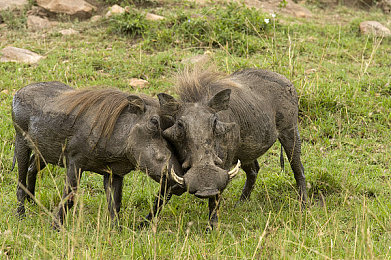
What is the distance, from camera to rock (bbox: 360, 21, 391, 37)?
9148 millimetres

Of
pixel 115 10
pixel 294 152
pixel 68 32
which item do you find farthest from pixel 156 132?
pixel 115 10

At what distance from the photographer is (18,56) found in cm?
775

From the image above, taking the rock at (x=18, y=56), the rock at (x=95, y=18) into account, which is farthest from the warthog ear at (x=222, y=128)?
the rock at (x=95, y=18)

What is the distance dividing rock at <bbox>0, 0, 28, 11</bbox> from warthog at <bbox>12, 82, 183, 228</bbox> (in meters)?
5.54

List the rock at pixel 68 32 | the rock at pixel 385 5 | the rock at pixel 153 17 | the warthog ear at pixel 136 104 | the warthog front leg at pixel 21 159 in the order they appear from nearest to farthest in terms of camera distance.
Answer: the warthog ear at pixel 136 104 → the warthog front leg at pixel 21 159 → the rock at pixel 68 32 → the rock at pixel 153 17 → the rock at pixel 385 5

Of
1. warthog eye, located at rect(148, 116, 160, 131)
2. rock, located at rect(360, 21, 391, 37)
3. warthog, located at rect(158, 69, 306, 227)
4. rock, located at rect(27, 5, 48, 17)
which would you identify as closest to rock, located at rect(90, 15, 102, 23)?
rock, located at rect(27, 5, 48, 17)

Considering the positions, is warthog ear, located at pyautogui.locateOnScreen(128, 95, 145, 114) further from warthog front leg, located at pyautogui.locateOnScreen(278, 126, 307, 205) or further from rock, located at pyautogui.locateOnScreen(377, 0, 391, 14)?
rock, located at pyautogui.locateOnScreen(377, 0, 391, 14)

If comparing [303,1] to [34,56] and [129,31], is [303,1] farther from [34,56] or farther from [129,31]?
[34,56]

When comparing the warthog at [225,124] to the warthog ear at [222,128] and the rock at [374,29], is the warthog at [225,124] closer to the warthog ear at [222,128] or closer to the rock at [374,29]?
the warthog ear at [222,128]

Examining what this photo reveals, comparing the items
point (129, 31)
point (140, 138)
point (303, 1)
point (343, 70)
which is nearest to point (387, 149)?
point (343, 70)

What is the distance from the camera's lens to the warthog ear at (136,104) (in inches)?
155

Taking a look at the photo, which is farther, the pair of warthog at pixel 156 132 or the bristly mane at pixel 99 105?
the bristly mane at pixel 99 105

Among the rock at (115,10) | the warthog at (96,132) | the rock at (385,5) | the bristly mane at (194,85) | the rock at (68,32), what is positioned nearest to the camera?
the warthog at (96,132)

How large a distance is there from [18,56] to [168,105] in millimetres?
4512
